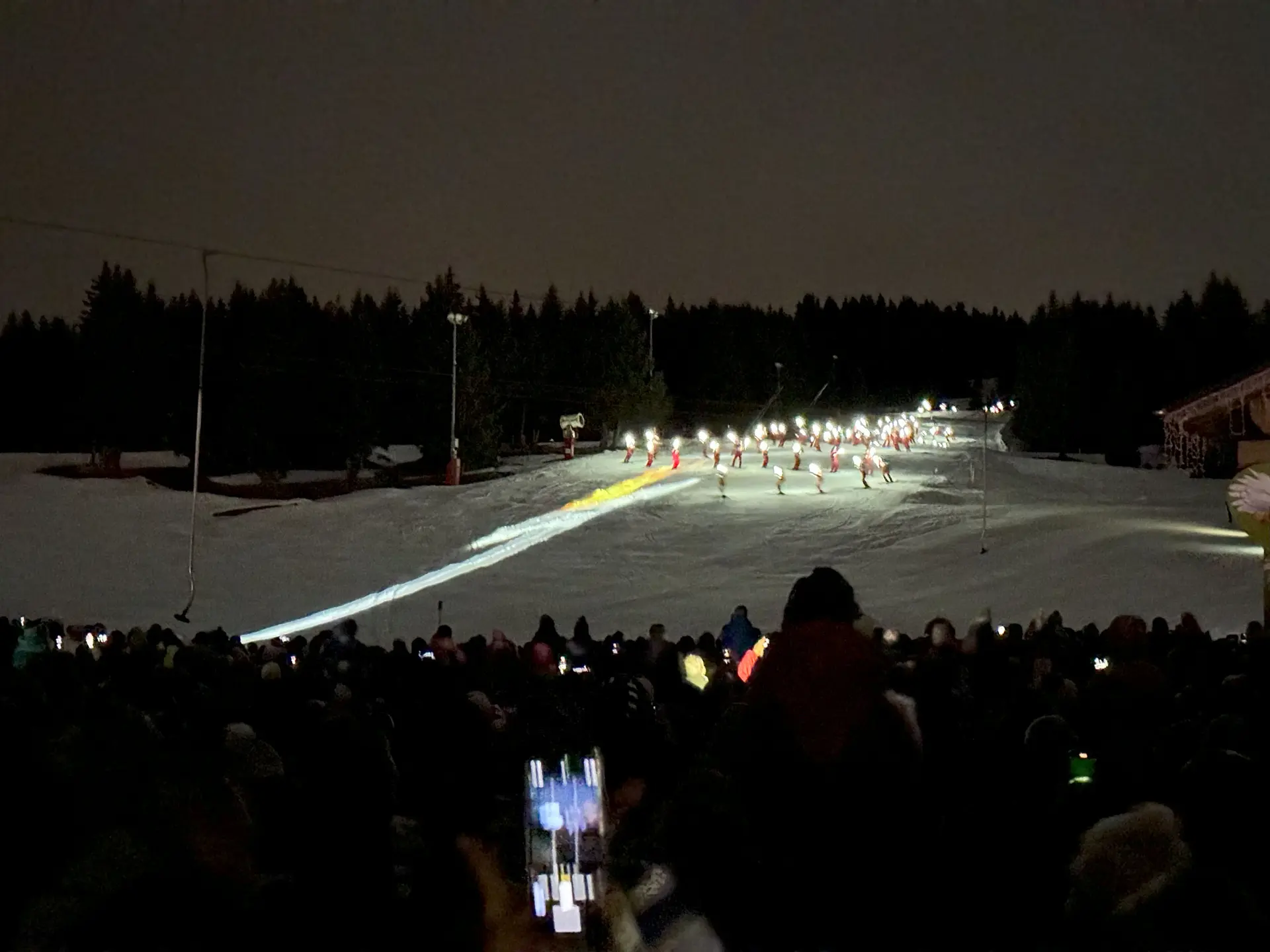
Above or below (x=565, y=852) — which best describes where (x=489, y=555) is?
below

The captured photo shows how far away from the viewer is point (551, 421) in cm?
6731

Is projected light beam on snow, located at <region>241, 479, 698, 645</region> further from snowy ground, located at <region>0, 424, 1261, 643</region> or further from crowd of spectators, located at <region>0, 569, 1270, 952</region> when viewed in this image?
crowd of spectators, located at <region>0, 569, 1270, 952</region>

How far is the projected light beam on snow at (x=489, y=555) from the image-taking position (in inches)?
806

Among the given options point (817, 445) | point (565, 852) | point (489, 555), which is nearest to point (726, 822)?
point (565, 852)

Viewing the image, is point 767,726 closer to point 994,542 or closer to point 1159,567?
point 1159,567

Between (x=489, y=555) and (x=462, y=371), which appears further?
(x=462, y=371)

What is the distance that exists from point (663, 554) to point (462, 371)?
24.0m

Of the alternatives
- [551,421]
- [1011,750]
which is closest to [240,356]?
[551,421]

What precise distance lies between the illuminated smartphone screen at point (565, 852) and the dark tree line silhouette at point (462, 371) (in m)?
20.9

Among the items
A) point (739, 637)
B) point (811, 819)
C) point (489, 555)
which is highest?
point (811, 819)

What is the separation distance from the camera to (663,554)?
81.2 ft

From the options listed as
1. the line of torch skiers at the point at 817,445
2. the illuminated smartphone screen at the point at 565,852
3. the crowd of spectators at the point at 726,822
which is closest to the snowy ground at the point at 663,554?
the line of torch skiers at the point at 817,445

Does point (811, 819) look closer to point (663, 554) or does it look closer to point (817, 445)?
point (663, 554)

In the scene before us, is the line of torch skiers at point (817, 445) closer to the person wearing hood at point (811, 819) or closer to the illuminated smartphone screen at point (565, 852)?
the illuminated smartphone screen at point (565, 852)
